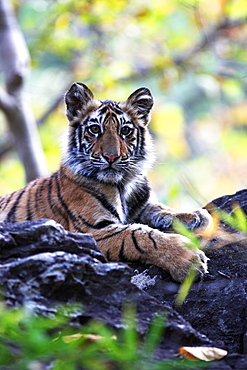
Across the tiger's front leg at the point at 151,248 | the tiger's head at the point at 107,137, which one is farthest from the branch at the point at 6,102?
the tiger's front leg at the point at 151,248

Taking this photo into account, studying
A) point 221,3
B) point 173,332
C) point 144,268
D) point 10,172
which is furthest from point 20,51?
point 173,332

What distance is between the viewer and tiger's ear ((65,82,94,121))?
439cm

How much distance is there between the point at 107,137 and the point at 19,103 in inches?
123

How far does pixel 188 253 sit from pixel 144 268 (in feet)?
1.04

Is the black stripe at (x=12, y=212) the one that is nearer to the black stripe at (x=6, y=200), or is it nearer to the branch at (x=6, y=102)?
the black stripe at (x=6, y=200)

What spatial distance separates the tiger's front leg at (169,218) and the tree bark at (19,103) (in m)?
3.04

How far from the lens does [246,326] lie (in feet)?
8.27

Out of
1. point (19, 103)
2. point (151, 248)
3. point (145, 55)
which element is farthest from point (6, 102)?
point (145, 55)

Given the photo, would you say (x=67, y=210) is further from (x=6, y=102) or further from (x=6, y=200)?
(x=6, y=102)

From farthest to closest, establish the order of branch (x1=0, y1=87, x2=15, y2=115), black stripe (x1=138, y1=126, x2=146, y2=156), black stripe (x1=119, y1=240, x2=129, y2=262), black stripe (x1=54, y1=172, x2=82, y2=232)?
branch (x1=0, y1=87, x2=15, y2=115) → black stripe (x1=138, y1=126, x2=146, y2=156) → black stripe (x1=54, y1=172, x2=82, y2=232) → black stripe (x1=119, y1=240, x2=129, y2=262)

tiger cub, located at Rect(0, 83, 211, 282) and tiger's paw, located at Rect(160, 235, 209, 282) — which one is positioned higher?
tiger cub, located at Rect(0, 83, 211, 282)

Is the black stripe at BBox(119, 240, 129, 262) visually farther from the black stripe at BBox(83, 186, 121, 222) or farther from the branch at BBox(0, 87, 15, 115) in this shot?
the branch at BBox(0, 87, 15, 115)

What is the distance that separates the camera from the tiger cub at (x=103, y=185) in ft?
12.3

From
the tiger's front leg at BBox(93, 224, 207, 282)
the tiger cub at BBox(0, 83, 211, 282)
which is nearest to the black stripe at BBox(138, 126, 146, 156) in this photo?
the tiger cub at BBox(0, 83, 211, 282)
